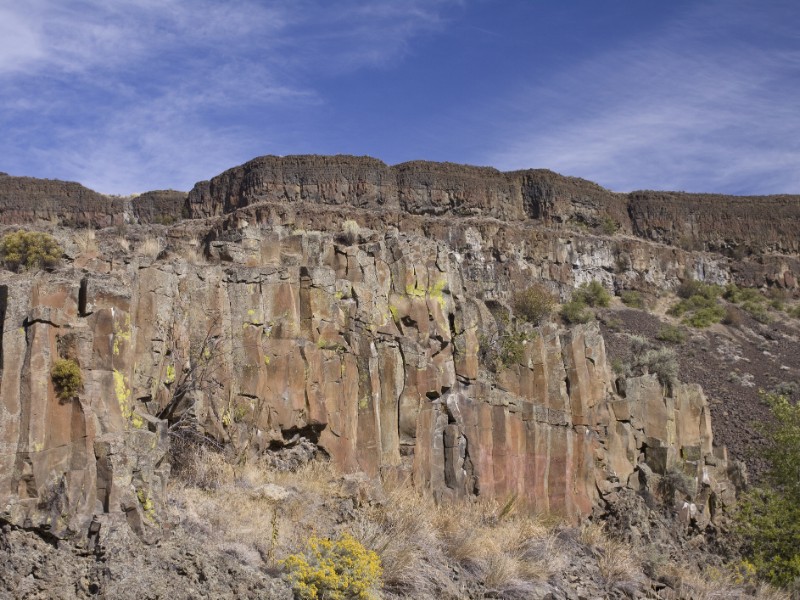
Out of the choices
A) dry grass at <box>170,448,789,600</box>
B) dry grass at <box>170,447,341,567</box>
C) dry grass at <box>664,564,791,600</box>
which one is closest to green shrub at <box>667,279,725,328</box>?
dry grass at <box>664,564,791,600</box>

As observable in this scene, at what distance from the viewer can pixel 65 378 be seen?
11.8 meters

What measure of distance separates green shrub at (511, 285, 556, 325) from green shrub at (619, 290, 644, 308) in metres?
13.7

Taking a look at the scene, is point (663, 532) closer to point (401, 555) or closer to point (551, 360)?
point (551, 360)

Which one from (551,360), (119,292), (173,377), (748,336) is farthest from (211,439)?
(748,336)

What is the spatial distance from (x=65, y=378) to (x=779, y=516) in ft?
56.8

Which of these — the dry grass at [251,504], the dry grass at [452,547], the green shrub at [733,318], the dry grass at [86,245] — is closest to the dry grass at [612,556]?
the dry grass at [452,547]

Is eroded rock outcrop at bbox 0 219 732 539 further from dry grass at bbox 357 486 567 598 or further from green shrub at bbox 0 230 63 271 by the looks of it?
green shrub at bbox 0 230 63 271

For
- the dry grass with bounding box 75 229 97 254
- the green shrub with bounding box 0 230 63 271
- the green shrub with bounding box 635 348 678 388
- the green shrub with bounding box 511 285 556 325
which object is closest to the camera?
the dry grass with bounding box 75 229 97 254

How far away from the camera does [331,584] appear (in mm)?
11844

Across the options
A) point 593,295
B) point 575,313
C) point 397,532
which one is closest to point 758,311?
point 593,295

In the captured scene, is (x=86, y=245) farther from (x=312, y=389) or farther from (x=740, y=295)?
(x=740, y=295)

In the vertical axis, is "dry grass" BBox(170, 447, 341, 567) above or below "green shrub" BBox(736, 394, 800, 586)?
above

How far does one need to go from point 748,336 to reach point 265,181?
4501cm

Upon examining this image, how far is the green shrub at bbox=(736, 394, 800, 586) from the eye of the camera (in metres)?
21.0
